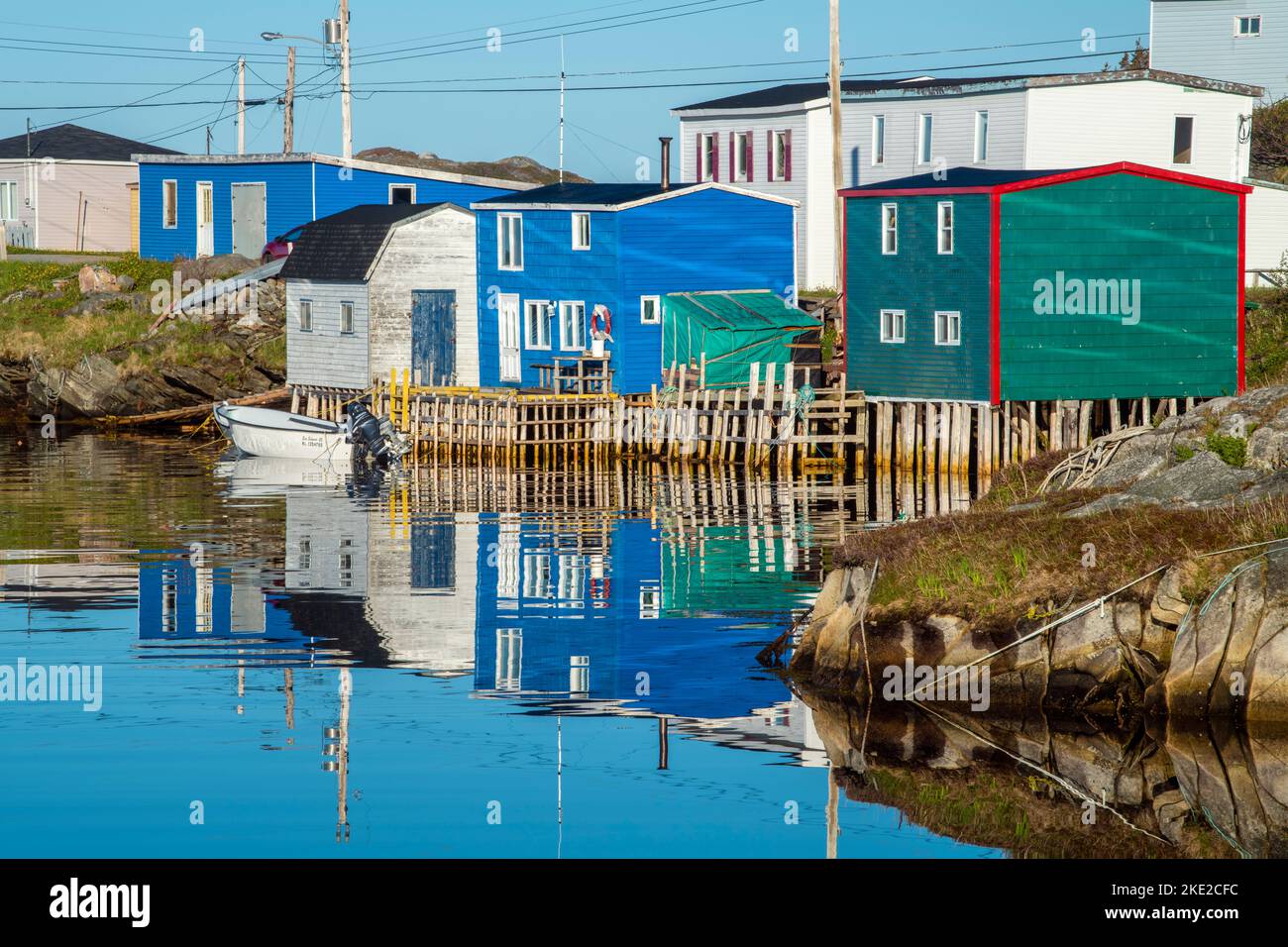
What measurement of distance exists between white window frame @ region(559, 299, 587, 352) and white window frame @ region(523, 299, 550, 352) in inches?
20.5

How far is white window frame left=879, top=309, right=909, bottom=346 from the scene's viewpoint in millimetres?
41812

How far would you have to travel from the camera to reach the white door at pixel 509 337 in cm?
5019

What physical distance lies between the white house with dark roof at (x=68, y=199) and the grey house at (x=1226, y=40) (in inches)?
1736

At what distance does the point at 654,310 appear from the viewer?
1903 inches

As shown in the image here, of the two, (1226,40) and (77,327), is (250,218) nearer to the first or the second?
(77,327)

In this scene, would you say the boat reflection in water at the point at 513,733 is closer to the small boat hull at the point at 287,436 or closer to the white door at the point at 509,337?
the small boat hull at the point at 287,436

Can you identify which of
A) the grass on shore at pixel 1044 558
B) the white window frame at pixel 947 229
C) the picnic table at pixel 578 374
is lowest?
A: the grass on shore at pixel 1044 558

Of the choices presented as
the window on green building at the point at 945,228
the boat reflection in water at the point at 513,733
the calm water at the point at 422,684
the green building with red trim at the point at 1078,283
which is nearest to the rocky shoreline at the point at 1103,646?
the boat reflection in water at the point at 513,733

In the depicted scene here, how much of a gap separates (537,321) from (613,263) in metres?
3.05

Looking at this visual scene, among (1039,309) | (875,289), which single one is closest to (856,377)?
(875,289)

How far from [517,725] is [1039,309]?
2462cm

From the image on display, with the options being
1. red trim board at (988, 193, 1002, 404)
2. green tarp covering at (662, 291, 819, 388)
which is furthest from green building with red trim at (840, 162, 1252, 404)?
green tarp covering at (662, 291, 819, 388)

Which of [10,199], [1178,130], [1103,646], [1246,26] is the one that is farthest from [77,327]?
[1103,646]
